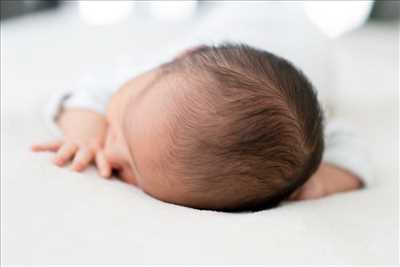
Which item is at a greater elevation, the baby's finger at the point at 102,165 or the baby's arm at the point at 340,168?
the baby's finger at the point at 102,165

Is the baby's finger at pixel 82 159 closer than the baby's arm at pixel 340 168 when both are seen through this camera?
Yes

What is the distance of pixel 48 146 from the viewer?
723 millimetres

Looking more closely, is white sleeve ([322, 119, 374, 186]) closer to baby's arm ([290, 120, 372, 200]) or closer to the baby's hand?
baby's arm ([290, 120, 372, 200])

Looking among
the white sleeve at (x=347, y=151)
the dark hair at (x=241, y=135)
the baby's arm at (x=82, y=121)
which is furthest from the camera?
the white sleeve at (x=347, y=151)

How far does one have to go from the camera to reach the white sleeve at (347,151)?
84cm

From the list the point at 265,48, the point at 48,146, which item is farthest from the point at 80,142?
the point at 265,48

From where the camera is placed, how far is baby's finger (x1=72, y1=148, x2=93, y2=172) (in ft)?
2.18

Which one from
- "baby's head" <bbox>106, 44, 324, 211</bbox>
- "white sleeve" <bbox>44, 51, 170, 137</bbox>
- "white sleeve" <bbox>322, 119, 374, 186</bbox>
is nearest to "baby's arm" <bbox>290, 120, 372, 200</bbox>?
"white sleeve" <bbox>322, 119, 374, 186</bbox>

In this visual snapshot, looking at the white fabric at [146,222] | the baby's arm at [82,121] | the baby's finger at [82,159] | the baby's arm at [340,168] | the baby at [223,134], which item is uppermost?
the baby at [223,134]

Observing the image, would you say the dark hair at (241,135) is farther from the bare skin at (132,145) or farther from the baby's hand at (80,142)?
the baby's hand at (80,142)

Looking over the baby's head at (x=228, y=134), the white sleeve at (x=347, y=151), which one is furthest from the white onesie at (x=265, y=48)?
the baby's head at (x=228, y=134)

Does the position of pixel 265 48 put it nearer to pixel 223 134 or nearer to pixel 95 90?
pixel 95 90

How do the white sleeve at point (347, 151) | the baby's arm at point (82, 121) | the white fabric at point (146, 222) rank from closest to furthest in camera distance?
the white fabric at point (146, 222) < the baby's arm at point (82, 121) < the white sleeve at point (347, 151)

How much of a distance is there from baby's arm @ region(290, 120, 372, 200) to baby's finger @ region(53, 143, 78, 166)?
317 millimetres
